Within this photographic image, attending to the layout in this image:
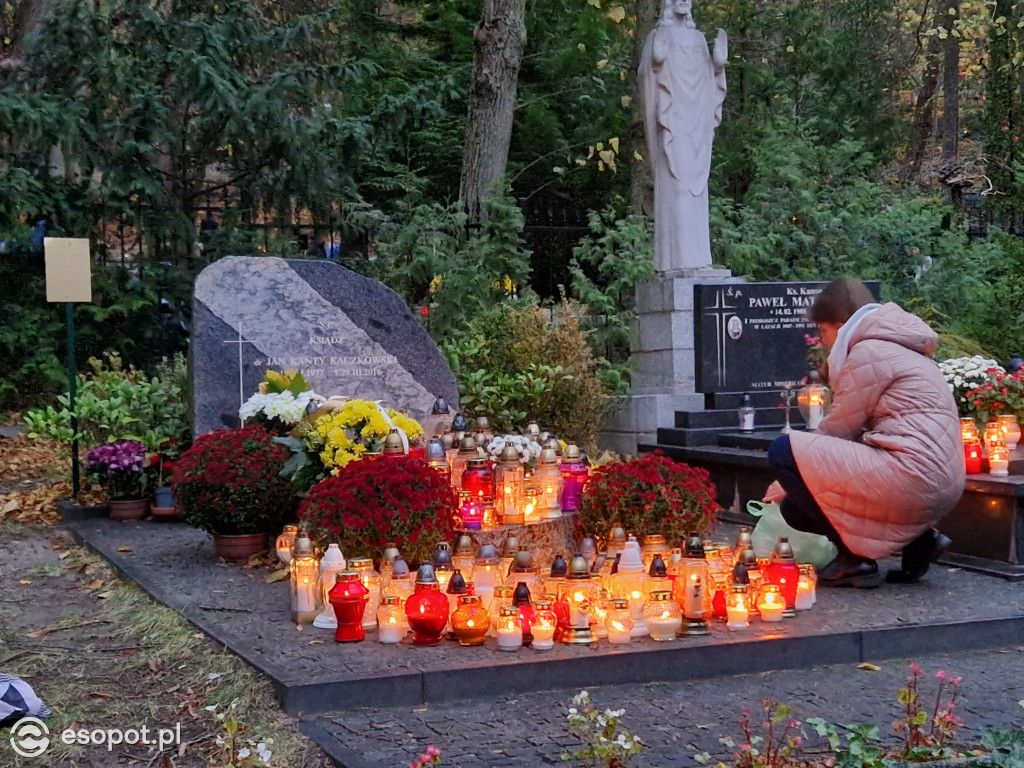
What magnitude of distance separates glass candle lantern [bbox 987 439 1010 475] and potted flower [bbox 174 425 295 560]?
4057 millimetres

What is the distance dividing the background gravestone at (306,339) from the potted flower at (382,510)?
294 cm

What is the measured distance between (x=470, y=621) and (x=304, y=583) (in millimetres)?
883

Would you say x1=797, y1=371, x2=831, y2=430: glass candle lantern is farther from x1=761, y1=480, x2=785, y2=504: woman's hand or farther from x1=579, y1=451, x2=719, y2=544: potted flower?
x1=761, y1=480, x2=785, y2=504: woman's hand

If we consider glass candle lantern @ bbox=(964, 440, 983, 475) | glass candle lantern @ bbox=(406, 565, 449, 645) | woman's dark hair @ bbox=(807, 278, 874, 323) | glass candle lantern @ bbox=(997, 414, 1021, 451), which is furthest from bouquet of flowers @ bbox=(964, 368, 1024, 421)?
glass candle lantern @ bbox=(406, 565, 449, 645)

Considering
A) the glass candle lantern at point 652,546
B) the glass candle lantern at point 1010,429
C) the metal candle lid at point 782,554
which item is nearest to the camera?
the metal candle lid at point 782,554

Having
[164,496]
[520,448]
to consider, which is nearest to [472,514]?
[520,448]

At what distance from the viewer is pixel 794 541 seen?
6172 mm

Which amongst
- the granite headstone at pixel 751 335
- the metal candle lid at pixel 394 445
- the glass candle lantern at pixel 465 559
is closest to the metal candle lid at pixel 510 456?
the metal candle lid at pixel 394 445

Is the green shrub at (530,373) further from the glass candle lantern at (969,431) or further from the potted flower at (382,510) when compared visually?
the potted flower at (382,510)

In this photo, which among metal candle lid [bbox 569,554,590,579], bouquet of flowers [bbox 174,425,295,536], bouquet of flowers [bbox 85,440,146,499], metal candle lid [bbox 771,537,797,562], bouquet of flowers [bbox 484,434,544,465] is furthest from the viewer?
bouquet of flowers [bbox 85,440,146,499]

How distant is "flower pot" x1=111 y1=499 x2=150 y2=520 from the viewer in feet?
28.3

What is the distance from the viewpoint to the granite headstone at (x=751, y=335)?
33.0 feet

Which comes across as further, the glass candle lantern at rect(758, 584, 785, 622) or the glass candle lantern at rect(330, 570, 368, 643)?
the glass candle lantern at rect(758, 584, 785, 622)

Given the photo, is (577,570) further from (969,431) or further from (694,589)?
(969,431)
